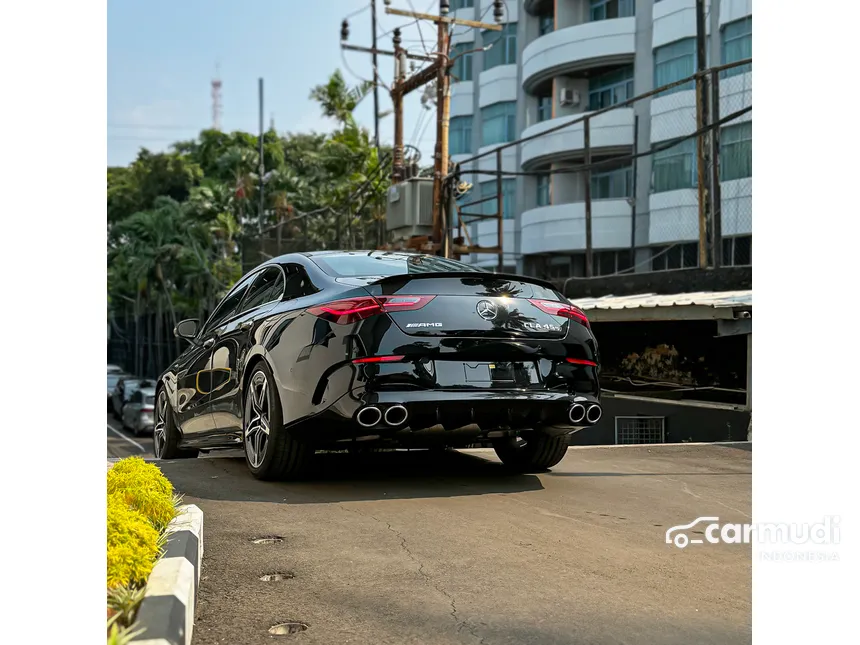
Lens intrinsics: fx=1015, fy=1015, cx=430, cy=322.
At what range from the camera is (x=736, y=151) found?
19422 mm

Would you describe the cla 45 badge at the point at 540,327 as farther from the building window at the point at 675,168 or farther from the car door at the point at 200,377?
the building window at the point at 675,168

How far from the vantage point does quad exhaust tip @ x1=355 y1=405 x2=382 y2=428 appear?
5492 mm

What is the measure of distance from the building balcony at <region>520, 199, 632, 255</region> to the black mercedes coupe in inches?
930

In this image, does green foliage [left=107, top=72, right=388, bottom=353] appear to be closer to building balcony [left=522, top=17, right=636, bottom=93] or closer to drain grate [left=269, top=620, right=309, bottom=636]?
building balcony [left=522, top=17, right=636, bottom=93]

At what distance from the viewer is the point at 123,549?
10.1 feet

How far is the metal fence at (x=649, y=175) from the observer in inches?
571

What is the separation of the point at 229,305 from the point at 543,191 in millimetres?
28127

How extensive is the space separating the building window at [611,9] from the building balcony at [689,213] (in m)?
8.99

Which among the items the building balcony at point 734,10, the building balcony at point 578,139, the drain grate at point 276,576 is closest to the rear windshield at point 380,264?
the drain grate at point 276,576

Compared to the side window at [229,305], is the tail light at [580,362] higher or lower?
lower
